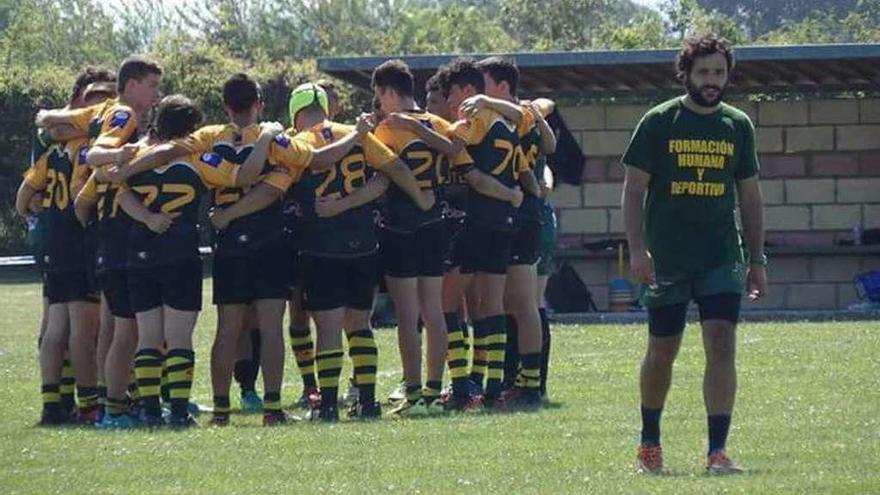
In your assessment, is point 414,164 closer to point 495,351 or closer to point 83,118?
point 495,351

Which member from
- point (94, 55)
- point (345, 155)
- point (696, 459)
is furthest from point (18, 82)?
point (94, 55)

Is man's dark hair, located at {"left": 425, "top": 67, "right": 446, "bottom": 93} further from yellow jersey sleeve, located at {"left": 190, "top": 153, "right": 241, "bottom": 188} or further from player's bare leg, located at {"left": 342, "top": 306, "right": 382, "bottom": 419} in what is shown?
yellow jersey sleeve, located at {"left": 190, "top": 153, "right": 241, "bottom": 188}

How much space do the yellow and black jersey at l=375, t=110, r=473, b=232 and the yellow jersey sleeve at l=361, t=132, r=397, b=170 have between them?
304 mm

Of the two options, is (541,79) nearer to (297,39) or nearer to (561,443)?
(561,443)

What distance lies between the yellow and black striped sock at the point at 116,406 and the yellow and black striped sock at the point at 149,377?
114mm

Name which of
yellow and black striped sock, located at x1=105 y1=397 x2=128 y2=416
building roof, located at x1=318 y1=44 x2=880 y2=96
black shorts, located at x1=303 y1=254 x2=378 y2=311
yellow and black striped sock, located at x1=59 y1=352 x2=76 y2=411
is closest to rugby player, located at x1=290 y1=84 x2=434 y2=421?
black shorts, located at x1=303 y1=254 x2=378 y2=311

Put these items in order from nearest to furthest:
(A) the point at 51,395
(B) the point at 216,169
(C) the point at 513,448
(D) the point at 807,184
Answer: (C) the point at 513,448 → (B) the point at 216,169 → (A) the point at 51,395 → (D) the point at 807,184

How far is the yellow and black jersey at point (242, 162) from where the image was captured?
1207cm

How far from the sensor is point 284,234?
12352mm

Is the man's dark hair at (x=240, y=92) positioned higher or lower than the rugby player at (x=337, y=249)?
higher

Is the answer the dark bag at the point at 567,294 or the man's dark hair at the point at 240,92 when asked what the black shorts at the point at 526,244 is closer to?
the man's dark hair at the point at 240,92

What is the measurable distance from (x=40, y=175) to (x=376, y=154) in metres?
2.19

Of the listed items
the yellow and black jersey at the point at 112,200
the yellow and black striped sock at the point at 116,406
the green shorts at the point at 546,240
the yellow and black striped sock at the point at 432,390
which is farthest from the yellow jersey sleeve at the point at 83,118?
the green shorts at the point at 546,240

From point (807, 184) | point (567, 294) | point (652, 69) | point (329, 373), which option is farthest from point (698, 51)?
point (807, 184)
